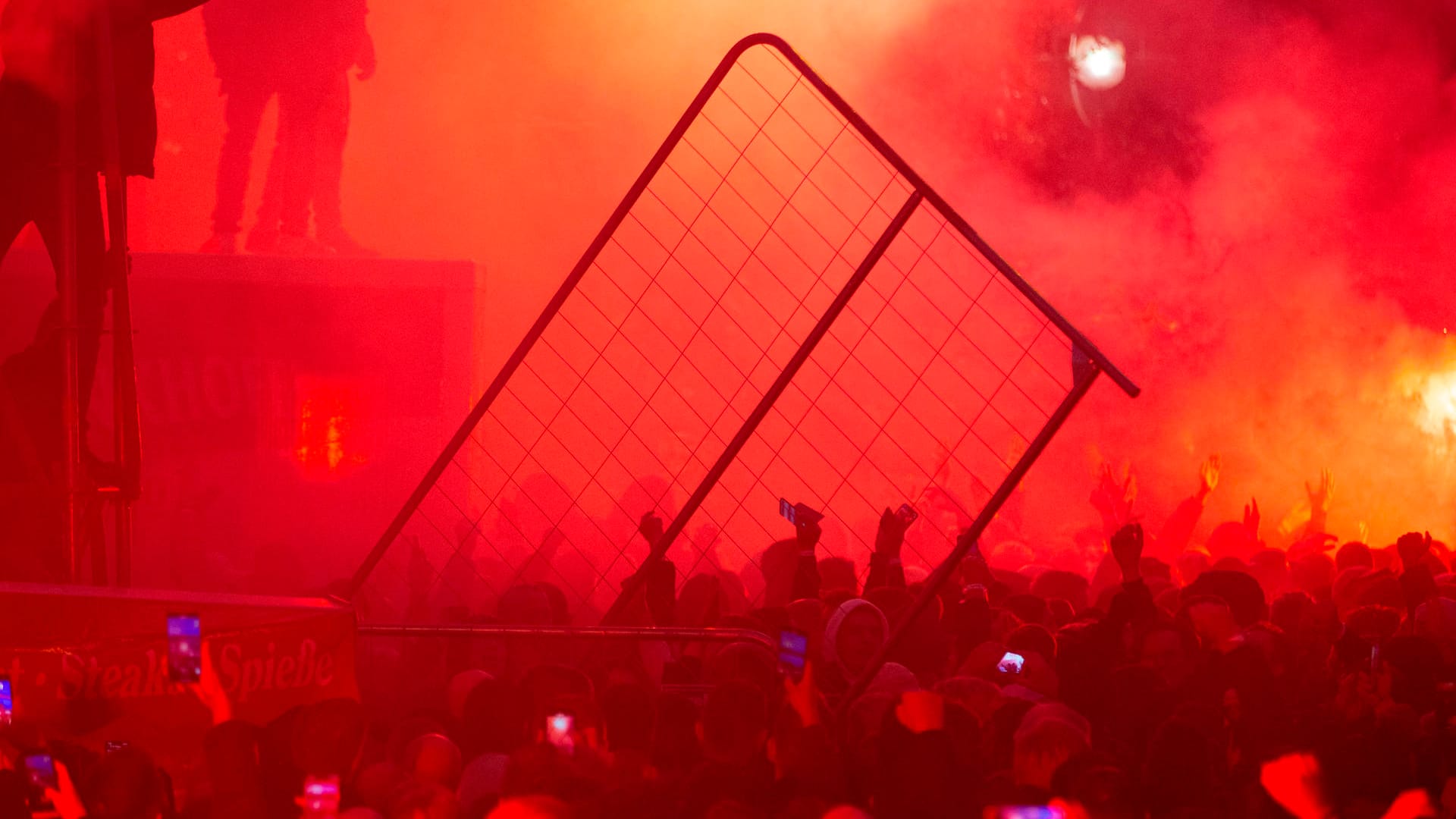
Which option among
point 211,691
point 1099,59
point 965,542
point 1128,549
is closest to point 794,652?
point 965,542

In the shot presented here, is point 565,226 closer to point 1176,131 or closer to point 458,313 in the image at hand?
point 1176,131

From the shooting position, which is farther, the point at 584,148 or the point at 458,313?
the point at 584,148

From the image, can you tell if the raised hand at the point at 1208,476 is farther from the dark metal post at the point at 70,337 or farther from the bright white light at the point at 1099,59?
the dark metal post at the point at 70,337

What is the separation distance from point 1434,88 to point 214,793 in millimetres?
13949

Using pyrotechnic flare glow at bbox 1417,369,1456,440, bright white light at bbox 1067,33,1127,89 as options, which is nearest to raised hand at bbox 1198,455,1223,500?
pyrotechnic flare glow at bbox 1417,369,1456,440

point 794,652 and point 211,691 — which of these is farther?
point 794,652

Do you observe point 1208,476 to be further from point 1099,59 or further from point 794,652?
point 1099,59

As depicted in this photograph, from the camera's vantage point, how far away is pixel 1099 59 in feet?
49.8

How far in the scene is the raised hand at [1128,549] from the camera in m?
5.91

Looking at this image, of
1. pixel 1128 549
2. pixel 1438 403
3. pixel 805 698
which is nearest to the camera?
pixel 805 698

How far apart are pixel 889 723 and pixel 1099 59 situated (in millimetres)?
12436

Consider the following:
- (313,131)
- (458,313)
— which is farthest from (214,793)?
(313,131)

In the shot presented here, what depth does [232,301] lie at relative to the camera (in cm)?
816

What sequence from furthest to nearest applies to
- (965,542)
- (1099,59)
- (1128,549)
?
(1099,59), (1128,549), (965,542)
